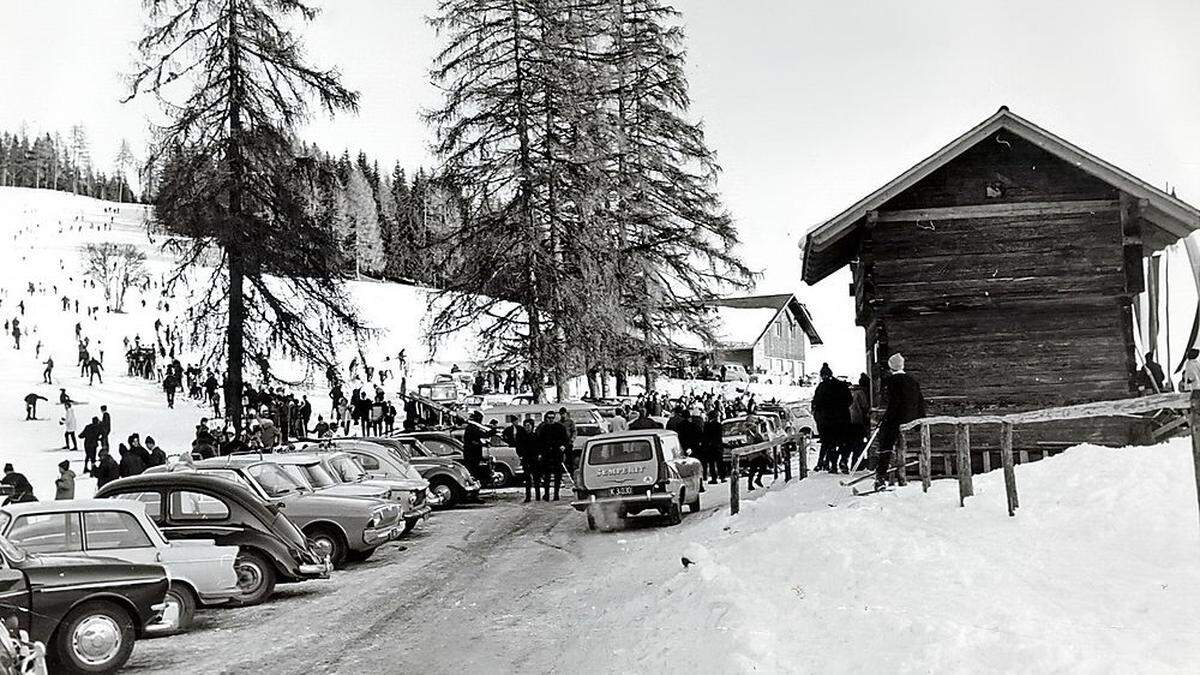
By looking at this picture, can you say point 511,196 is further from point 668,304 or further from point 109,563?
point 109,563

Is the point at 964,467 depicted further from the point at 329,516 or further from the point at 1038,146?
the point at 329,516

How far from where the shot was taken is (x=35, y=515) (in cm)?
1123

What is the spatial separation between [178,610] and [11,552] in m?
2.32

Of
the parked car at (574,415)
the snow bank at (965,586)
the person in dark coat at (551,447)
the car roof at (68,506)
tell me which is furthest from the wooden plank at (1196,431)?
the parked car at (574,415)

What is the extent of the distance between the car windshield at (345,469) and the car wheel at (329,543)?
2588mm

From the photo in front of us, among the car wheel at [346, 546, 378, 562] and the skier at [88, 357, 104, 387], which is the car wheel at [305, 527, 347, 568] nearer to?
the car wheel at [346, 546, 378, 562]

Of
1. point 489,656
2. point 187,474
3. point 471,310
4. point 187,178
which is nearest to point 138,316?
point 471,310

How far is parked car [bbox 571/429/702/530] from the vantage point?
731 inches

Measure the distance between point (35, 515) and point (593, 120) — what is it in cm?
2960

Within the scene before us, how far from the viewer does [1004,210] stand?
19.0 m

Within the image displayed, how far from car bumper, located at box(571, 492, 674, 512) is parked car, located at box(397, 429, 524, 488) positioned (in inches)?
328

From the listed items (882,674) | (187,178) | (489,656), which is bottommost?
(489,656)

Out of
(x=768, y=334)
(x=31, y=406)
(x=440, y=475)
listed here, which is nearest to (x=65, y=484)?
(x=440, y=475)

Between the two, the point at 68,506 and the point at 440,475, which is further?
the point at 440,475
